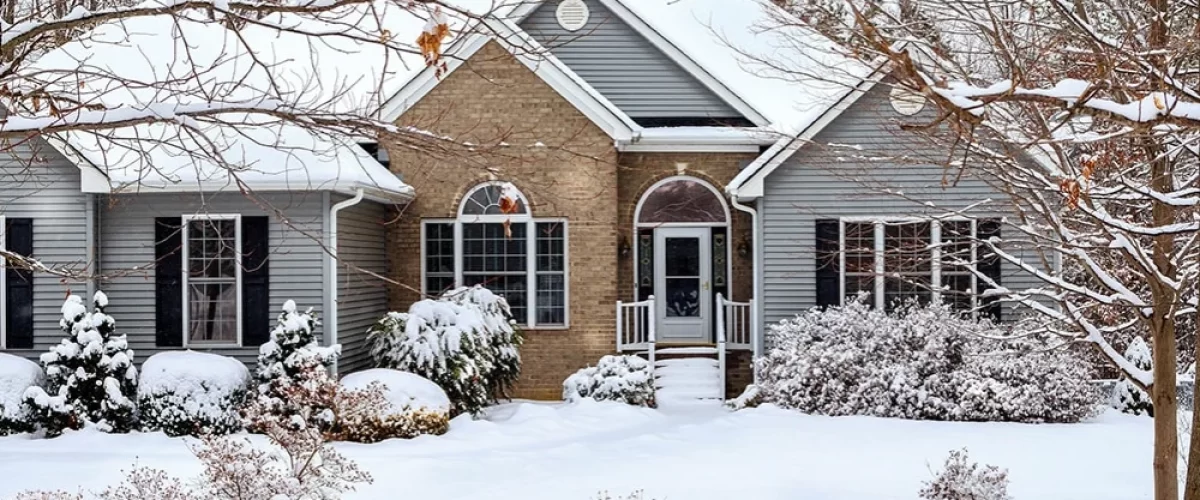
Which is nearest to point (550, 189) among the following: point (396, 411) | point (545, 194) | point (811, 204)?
point (545, 194)

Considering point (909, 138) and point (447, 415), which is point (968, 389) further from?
point (447, 415)

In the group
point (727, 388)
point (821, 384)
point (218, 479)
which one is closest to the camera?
point (218, 479)

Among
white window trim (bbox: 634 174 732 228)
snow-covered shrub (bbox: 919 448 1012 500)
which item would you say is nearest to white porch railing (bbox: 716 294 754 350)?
white window trim (bbox: 634 174 732 228)

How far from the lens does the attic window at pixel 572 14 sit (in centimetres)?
1978

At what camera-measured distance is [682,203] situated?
61.6 ft

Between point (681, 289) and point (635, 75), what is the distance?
144 inches

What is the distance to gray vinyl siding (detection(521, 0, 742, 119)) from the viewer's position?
64.0 ft

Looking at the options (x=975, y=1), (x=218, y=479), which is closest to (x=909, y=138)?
(x=975, y=1)

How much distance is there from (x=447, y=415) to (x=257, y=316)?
3.45 metres

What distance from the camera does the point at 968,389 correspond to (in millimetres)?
15023

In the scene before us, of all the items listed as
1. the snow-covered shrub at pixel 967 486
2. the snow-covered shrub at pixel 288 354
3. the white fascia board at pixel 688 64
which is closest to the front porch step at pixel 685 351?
the white fascia board at pixel 688 64

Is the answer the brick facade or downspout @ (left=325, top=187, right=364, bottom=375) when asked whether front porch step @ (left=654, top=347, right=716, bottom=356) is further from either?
downspout @ (left=325, top=187, right=364, bottom=375)

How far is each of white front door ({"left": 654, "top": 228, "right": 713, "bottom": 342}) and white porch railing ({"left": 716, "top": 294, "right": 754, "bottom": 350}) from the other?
1.63 ft

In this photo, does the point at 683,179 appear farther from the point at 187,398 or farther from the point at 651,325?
the point at 187,398
